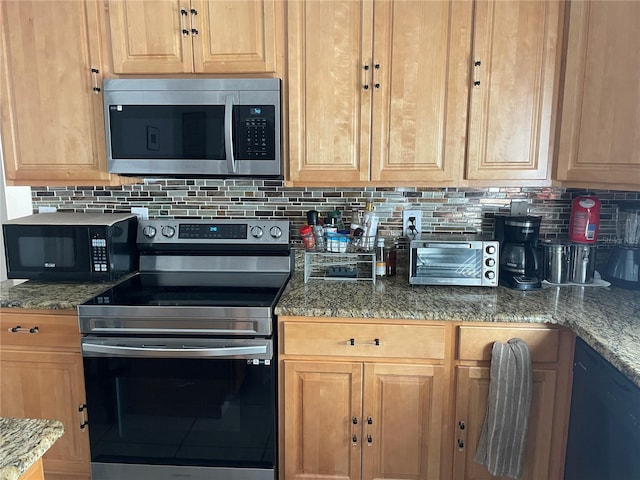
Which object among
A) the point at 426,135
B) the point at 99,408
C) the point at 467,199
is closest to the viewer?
the point at 99,408

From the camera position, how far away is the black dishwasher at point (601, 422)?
1246 mm

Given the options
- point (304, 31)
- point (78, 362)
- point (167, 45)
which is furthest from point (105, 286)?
point (304, 31)

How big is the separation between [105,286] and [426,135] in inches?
60.2

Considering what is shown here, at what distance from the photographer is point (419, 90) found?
6.08 ft

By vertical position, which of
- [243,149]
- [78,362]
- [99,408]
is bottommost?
[99,408]

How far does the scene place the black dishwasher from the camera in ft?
4.09

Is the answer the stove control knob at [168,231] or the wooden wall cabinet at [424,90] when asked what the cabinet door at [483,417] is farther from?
the stove control knob at [168,231]

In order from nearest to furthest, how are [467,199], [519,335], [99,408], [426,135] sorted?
[519,335] < [99,408] < [426,135] < [467,199]

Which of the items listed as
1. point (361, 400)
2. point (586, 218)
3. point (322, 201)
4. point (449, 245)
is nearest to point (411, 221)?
point (449, 245)

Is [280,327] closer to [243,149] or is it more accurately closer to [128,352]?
[128,352]

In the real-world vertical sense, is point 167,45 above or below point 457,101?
above

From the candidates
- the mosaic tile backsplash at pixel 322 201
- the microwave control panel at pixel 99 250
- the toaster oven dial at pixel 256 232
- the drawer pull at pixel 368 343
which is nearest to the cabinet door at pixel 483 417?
the drawer pull at pixel 368 343

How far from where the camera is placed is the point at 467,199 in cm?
217

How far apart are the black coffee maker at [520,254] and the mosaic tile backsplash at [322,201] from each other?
23cm
